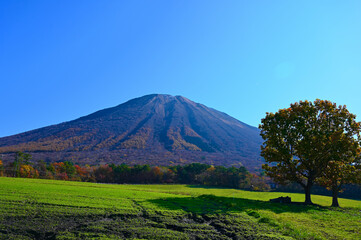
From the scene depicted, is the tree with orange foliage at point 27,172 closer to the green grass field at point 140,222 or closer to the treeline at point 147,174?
the treeline at point 147,174

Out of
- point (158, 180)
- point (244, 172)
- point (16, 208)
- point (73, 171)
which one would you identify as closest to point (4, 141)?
point (73, 171)

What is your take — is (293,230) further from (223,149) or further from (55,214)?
(223,149)

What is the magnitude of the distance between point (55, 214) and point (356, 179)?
100 ft

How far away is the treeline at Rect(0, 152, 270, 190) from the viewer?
75312 millimetres

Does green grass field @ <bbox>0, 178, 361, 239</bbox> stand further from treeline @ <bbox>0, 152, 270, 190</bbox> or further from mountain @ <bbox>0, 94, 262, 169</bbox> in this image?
mountain @ <bbox>0, 94, 262, 169</bbox>

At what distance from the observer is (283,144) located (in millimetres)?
28281

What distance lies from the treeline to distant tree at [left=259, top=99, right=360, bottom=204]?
4990cm

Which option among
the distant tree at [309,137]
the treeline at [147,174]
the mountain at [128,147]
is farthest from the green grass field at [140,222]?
the mountain at [128,147]

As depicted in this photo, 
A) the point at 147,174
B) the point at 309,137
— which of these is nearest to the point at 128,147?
the point at 147,174

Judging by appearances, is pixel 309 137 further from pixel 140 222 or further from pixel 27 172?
pixel 27 172

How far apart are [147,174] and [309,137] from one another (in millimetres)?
67230

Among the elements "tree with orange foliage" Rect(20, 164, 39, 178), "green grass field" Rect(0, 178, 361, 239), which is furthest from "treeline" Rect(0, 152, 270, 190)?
"green grass field" Rect(0, 178, 361, 239)

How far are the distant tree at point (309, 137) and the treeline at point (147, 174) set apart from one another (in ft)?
164

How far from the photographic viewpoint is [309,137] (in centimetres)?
2700
